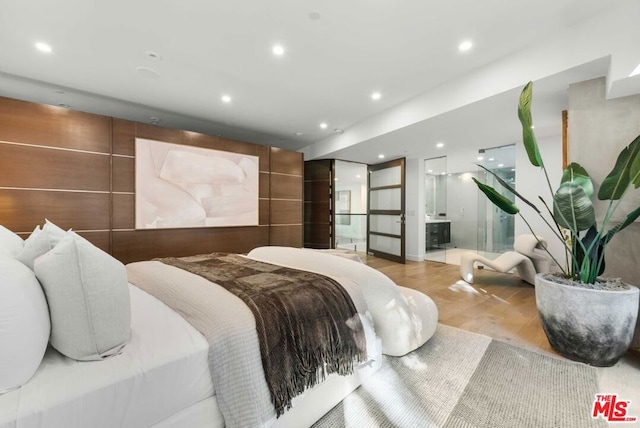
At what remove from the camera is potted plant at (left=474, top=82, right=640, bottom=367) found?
71.6 inches

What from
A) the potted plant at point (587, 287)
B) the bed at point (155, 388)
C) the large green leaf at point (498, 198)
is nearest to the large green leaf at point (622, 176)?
the potted plant at point (587, 287)

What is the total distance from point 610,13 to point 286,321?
3.09 metres

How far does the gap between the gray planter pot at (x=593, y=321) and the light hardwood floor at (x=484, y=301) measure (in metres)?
0.23

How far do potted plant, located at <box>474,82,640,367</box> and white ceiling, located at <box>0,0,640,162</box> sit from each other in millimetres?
739

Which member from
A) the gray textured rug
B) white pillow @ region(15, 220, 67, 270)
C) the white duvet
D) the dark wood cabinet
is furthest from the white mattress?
the dark wood cabinet

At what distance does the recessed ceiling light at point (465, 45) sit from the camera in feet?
7.72

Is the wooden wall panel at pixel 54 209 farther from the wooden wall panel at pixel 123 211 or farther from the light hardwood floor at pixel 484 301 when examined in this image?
the light hardwood floor at pixel 484 301

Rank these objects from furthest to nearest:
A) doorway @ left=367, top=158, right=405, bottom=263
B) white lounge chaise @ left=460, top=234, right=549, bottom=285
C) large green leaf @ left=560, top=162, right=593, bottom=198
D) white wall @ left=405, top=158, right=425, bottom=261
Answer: white wall @ left=405, top=158, right=425, bottom=261 → doorway @ left=367, top=158, right=405, bottom=263 → white lounge chaise @ left=460, top=234, right=549, bottom=285 → large green leaf @ left=560, top=162, right=593, bottom=198

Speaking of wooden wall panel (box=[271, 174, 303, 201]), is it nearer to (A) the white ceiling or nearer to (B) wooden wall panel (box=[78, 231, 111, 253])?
(A) the white ceiling

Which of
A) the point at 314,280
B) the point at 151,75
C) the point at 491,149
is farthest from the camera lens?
the point at 491,149

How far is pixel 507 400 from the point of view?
1566 mm

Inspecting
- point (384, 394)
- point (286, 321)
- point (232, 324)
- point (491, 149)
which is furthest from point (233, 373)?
point (491, 149)

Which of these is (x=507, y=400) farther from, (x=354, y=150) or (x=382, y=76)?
(x=354, y=150)

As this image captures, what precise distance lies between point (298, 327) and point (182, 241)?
3267 millimetres
